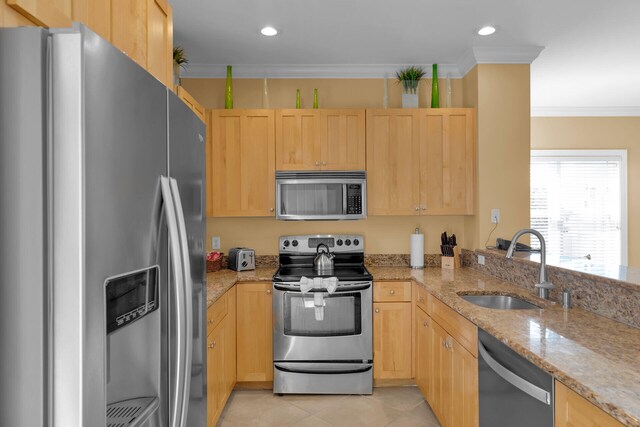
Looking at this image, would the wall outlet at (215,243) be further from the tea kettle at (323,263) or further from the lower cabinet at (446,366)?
the lower cabinet at (446,366)

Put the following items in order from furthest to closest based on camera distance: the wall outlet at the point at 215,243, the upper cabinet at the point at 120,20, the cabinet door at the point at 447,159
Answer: the wall outlet at the point at 215,243, the cabinet door at the point at 447,159, the upper cabinet at the point at 120,20

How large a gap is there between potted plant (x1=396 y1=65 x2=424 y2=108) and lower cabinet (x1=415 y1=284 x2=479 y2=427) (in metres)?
1.66

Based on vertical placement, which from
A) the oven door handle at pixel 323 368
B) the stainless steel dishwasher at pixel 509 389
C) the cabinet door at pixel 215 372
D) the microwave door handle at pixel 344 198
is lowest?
the oven door handle at pixel 323 368

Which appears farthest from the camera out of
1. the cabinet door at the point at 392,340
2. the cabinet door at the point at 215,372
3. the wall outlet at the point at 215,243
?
the wall outlet at the point at 215,243

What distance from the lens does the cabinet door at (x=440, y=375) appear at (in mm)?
2328

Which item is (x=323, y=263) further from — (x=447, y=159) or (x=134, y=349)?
(x=134, y=349)

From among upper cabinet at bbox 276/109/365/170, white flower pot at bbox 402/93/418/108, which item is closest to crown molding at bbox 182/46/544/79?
white flower pot at bbox 402/93/418/108

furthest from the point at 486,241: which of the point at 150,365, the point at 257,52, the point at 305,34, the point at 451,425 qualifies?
the point at 150,365

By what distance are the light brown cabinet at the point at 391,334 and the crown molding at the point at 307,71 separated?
1916 mm

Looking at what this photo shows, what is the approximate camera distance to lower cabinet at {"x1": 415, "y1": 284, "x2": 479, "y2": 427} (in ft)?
6.54

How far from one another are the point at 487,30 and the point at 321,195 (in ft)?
5.72

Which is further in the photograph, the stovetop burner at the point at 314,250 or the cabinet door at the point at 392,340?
the stovetop burner at the point at 314,250

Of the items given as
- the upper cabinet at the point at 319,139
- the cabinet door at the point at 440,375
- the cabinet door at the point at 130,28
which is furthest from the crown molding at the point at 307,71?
the cabinet door at the point at 130,28

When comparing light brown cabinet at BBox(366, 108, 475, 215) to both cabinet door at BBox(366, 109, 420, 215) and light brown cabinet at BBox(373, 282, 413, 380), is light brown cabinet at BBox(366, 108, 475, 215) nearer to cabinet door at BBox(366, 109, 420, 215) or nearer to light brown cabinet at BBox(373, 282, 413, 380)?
cabinet door at BBox(366, 109, 420, 215)
